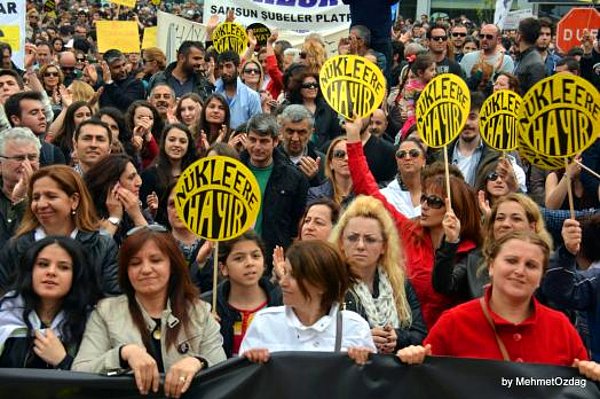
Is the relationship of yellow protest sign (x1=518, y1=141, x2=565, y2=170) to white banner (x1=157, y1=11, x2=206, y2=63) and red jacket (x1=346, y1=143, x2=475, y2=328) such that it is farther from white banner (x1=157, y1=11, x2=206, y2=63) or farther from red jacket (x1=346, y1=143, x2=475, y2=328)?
white banner (x1=157, y1=11, x2=206, y2=63)

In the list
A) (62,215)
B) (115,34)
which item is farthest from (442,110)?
(115,34)

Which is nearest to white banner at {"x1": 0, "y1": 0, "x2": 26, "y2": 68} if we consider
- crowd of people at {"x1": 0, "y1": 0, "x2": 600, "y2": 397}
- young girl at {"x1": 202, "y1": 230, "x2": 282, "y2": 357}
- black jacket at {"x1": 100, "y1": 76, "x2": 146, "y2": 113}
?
black jacket at {"x1": 100, "y1": 76, "x2": 146, "y2": 113}

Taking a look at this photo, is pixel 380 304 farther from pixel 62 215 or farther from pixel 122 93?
pixel 122 93

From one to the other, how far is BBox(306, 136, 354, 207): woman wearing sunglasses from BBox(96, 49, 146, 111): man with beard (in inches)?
185

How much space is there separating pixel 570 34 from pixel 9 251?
11238mm

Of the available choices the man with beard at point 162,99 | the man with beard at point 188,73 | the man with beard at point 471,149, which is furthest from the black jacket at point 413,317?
the man with beard at point 188,73

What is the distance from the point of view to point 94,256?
5824 mm

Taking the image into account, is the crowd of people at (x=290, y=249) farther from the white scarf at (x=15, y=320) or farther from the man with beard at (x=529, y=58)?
the man with beard at (x=529, y=58)

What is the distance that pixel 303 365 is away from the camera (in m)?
4.61

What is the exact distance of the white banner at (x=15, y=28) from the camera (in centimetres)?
1316

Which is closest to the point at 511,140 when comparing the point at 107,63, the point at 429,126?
the point at 429,126

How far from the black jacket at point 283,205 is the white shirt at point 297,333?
2.96 metres

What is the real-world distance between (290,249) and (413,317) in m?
0.97

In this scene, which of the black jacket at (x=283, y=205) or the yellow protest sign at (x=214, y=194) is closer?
the yellow protest sign at (x=214, y=194)
